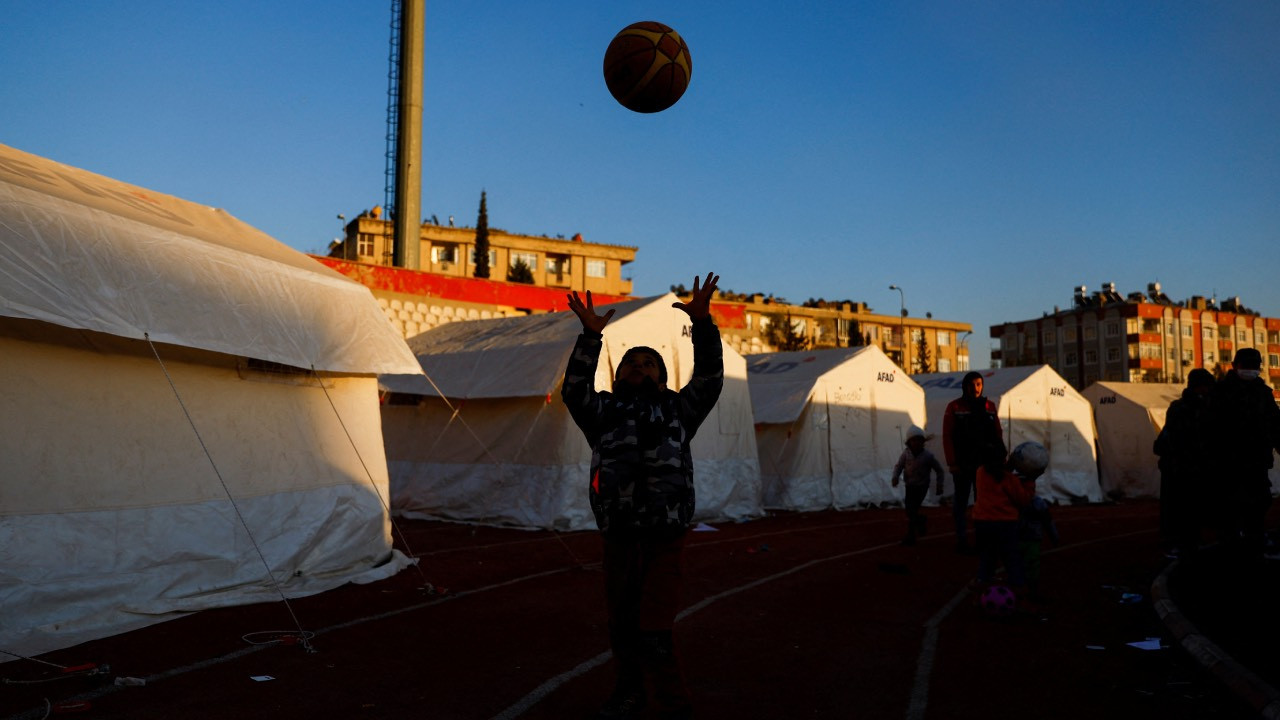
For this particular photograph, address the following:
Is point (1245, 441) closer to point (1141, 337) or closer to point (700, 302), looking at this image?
point (700, 302)

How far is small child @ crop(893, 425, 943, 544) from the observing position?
1212 cm

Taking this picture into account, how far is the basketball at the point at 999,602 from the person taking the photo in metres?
6.95

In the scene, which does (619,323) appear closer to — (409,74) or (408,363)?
(408,363)

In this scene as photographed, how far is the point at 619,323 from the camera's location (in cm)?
1411

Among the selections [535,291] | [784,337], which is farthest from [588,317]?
[784,337]

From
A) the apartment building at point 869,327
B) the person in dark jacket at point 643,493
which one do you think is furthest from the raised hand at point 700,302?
the apartment building at point 869,327

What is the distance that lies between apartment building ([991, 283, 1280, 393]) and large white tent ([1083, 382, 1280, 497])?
66.2 m

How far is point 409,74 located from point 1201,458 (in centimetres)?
3298

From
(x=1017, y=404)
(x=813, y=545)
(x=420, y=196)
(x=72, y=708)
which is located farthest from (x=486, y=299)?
(x=72, y=708)

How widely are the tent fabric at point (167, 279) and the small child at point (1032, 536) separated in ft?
20.7

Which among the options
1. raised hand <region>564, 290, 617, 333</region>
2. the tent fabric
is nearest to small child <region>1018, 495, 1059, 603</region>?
raised hand <region>564, 290, 617, 333</region>

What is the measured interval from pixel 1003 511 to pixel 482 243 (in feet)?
202

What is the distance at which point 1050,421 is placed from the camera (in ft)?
74.1

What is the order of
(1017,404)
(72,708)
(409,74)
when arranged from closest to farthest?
1. (72,708)
2. (1017,404)
3. (409,74)
